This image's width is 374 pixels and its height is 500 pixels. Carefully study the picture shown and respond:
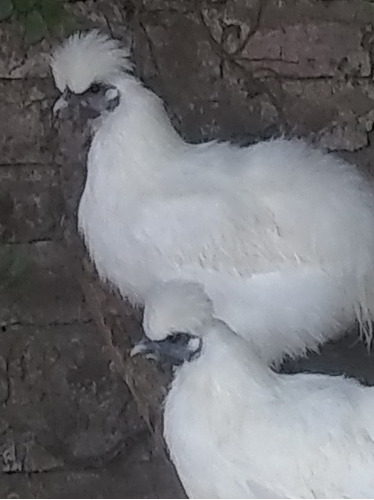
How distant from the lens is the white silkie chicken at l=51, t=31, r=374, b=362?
1472 mm

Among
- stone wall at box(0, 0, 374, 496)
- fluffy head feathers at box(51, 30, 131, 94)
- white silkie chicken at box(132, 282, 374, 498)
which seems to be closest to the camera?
white silkie chicken at box(132, 282, 374, 498)

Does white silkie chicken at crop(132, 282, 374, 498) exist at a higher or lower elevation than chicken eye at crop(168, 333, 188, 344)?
lower

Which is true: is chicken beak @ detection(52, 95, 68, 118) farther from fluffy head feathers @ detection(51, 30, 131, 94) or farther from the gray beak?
the gray beak

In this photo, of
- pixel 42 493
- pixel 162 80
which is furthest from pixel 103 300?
pixel 42 493

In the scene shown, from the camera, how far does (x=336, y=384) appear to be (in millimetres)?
1336

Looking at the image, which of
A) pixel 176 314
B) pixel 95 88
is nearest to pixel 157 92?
pixel 95 88

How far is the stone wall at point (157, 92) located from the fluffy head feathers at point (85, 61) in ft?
0.56

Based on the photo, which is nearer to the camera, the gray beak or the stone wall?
the gray beak

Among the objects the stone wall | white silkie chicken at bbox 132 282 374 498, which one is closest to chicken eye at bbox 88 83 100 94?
the stone wall

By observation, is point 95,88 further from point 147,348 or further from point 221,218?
point 147,348

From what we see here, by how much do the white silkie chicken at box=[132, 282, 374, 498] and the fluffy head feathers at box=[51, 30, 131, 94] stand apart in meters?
0.33

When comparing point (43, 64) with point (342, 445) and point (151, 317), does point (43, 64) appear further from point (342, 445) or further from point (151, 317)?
point (342, 445)

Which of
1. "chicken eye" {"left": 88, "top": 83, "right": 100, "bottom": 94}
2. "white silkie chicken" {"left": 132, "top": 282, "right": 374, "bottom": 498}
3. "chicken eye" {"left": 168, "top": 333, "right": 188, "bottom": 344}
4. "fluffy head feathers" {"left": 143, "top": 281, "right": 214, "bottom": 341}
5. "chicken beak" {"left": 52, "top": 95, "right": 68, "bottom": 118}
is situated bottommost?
"white silkie chicken" {"left": 132, "top": 282, "right": 374, "bottom": 498}

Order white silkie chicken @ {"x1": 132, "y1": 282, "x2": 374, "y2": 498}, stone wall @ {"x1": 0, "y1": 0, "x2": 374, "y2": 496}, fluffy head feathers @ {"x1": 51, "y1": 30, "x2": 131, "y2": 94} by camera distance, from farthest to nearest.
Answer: stone wall @ {"x1": 0, "y1": 0, "x2": 374, "y2": 496} → fluffy head feathers @ {"x1": 51, "y1": 30, "x2": 131, "y2": 94} → white silkie chicken @ {"x1": 132, "y1": 282, "x2": 374, "y2": 498}
